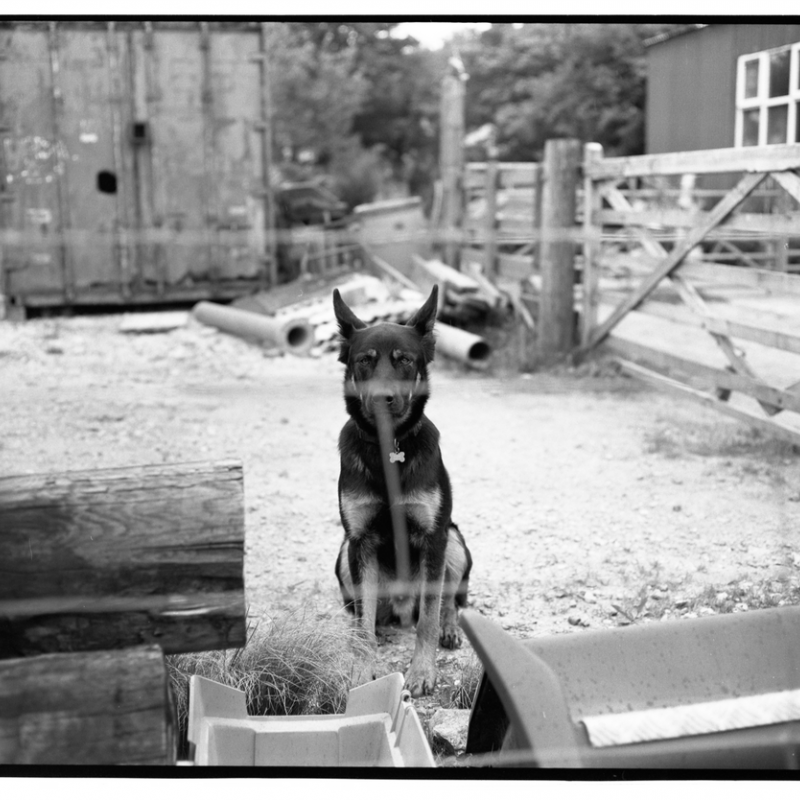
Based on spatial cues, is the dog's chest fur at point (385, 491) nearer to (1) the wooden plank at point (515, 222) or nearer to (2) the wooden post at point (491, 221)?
(1) the wooden plank at point (515, 222)

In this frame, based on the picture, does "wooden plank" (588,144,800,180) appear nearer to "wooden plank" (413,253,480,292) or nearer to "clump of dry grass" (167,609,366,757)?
"wooden plank" (413,253,480,292)

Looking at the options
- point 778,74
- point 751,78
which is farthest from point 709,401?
point 751,78

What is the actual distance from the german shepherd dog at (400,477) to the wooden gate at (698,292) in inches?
94.5

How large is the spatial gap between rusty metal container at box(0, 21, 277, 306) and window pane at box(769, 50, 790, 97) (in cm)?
575

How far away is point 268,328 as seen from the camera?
29.0 ft

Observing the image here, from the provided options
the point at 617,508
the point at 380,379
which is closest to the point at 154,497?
the point at 380,379

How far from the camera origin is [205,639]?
7.27 ft

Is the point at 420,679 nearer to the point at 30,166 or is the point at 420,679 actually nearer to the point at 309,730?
the point at 309,730

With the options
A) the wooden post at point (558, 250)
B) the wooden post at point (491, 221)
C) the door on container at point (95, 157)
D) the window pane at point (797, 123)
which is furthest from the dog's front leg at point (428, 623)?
the window pane at point (797, 123)

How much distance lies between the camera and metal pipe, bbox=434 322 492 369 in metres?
7.68

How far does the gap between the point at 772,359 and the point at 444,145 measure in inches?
184

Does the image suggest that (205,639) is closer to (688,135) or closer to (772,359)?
(772,359)

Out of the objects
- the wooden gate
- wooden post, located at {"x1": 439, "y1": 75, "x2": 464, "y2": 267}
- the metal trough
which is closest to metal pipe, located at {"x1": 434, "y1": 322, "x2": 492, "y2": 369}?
the wooden gate

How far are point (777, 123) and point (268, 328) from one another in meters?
6.95
